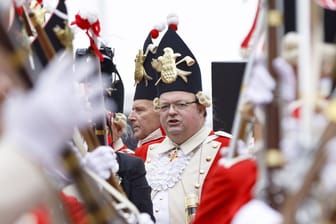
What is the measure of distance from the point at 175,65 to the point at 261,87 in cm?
221

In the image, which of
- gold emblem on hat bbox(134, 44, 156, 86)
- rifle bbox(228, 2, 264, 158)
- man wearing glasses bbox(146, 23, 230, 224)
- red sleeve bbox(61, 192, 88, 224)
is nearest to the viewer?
rifle bbox(228, 2, 264, 158)

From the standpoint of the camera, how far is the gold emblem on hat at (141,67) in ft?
13.2

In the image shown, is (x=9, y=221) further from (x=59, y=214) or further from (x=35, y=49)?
(x=35, y=49)

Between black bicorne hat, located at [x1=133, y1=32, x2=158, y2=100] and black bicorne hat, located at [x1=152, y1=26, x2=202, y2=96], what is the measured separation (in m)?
0.20

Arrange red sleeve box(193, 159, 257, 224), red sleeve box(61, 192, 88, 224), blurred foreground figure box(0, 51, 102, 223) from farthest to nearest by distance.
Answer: red sleeve box(193, 159, 257, 224), red sleeve box(61, 192, 88, 224), blurred foreground figure box(0, 51, 102, 223)

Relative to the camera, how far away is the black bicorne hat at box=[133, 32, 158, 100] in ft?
13.3

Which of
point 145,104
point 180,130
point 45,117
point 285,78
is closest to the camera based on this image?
point 45,117

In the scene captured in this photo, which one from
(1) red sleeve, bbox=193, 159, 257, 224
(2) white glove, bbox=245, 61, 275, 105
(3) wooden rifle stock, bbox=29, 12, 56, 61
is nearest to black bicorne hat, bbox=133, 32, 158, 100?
(1) red sleeve, bbox=193, 159, 257, 224

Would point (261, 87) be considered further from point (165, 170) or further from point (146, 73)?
point (146, 73)

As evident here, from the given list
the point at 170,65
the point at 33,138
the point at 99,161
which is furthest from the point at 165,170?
the point at 33,138

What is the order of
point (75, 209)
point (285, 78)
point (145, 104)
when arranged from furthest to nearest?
point (145, 104) < point (75, 209) < point (285, 78)

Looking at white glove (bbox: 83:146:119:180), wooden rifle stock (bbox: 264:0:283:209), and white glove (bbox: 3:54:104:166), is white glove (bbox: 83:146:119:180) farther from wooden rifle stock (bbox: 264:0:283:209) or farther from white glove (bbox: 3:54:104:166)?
white glove (bbox: 3:54:104:166)

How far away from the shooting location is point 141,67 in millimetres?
4125

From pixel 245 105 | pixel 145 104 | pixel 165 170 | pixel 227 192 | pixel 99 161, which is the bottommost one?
pixel 165 170
